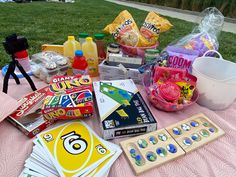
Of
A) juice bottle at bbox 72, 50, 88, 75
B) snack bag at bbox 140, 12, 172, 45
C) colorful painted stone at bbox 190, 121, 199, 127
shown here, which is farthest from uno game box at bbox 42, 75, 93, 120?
snack bag at bbox 140, 12, 172, 45

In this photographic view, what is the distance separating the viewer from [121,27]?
100cm

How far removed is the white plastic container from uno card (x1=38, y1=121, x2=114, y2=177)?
0.42 meters

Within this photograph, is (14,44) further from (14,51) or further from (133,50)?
(133,50)

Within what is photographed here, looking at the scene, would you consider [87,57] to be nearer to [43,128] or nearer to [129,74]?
[129,74]

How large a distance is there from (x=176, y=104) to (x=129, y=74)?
0.26 m

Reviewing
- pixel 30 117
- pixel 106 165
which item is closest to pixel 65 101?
pixel 30 117

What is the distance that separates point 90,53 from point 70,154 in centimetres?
50

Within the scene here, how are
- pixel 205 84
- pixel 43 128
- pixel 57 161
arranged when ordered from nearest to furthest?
pixel 57 161, pixel 43 128, pixel 205 84

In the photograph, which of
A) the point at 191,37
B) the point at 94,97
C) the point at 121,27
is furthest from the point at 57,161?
the point at 191,37

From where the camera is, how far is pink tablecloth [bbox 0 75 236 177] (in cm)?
54

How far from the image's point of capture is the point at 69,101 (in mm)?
645

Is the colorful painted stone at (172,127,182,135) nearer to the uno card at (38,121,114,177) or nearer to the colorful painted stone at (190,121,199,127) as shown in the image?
the colorful painted stone at (190,121,199,127)

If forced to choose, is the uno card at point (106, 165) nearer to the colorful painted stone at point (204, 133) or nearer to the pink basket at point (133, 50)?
the colorful painted stone at point (204, 133)

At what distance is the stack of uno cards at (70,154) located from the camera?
1.69 feet
